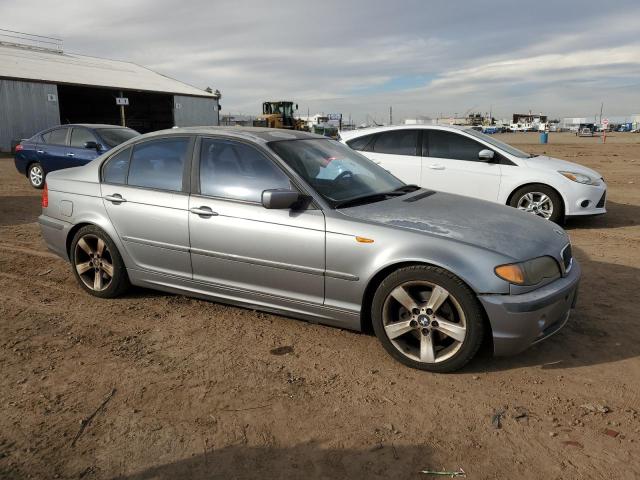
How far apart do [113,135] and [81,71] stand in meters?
25.5

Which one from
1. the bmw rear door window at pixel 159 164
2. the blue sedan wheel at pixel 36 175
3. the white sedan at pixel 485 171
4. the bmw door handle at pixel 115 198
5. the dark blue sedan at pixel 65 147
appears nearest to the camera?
the bmw rear door window at pixel 159 164

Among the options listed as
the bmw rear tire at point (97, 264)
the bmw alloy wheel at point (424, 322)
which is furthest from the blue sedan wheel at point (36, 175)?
the bmw alloy wheel at point (424, 322)

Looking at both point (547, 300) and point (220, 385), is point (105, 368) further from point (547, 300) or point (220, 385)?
point (547, 300)

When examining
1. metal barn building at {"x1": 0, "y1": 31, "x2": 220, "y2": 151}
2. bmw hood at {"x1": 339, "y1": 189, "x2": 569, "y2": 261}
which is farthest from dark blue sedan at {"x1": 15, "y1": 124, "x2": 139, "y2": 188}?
metal barn building at {"x1": 0, "y1": 31, "x2": 220, "y2": 151}

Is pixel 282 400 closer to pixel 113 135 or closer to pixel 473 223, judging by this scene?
pixel 473 223

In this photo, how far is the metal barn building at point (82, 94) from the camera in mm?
25781

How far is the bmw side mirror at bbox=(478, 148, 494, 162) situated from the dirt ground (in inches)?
134

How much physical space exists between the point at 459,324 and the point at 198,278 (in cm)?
208

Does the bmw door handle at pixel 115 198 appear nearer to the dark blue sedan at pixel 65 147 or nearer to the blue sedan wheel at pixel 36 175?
the dark blue sedan at pixel 65 147

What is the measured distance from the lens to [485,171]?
7680mm

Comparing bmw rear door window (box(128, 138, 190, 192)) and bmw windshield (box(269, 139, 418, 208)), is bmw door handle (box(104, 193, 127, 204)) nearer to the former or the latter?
bmw rear door window (box(128, 138, 190, 192))

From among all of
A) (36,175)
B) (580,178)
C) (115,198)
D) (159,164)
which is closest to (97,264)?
(115,198)

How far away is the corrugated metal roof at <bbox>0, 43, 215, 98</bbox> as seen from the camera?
92.1 feet

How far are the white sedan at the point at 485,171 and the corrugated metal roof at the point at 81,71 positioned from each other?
24.4 metres
